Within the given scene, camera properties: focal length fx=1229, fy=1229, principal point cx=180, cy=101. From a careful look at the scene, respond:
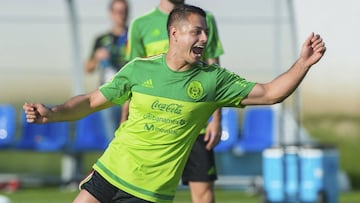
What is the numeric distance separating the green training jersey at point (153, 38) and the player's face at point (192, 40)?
5.33 ft

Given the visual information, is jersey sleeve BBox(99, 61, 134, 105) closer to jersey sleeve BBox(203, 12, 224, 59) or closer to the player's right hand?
the player's right hand

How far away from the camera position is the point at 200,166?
881 centimetres

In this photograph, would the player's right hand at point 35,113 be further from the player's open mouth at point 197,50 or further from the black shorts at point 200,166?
the black shorts at point 200,166

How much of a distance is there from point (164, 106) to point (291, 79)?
0.75m

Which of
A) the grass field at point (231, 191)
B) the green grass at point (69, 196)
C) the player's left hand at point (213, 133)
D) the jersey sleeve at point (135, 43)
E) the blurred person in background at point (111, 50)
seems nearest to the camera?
the player's left hand at point (213, 133)

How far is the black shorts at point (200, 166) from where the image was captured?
8.80m

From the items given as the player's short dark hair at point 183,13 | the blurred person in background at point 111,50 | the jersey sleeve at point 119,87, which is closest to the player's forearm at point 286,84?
the player's short dark hair at point 183,13

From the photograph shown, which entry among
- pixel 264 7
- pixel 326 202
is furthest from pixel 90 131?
pixel 326 202

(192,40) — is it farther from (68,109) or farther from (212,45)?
(212,45)

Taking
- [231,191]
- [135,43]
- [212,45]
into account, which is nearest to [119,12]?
[231,191]

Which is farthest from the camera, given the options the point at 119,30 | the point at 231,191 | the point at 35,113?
the point at 231,191

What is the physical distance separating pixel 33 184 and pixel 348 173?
457 centimetres

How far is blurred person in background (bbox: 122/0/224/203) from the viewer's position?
8.75 m

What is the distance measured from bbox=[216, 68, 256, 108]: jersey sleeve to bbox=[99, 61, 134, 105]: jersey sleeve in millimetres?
522
